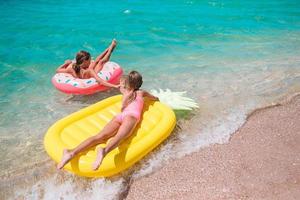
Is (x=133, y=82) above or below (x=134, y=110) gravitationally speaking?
above

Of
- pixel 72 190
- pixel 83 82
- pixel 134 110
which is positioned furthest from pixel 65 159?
pixel 83 82

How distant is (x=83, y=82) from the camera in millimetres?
5168

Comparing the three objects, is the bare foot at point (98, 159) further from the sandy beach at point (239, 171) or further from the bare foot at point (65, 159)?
the sandy beach at point (239, 171)

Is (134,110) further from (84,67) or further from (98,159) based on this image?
(84,67)

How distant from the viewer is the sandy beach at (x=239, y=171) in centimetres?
335

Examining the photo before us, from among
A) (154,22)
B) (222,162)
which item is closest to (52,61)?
(154,22)

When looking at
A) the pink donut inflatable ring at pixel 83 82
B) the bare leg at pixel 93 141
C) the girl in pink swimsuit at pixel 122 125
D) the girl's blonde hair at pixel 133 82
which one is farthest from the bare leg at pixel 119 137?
the pink donut inflatable ring at pixel 83 82

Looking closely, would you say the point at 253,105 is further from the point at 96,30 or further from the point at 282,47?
the point at 96,30

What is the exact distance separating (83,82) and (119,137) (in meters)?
1.80

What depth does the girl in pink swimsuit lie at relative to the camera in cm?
339

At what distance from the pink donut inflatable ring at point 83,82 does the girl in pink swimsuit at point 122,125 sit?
1001mm

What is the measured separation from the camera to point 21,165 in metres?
4.06

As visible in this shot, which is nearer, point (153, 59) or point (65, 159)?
point (65, 159)

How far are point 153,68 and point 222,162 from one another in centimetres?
344
